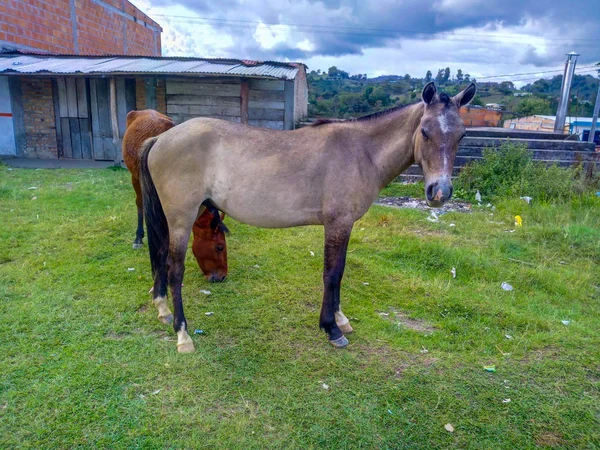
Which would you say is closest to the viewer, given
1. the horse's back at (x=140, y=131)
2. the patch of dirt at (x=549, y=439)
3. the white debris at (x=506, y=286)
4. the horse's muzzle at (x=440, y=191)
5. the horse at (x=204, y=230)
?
the patch of dirt at (x=549, y=439)

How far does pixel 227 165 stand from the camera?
10.2 ft

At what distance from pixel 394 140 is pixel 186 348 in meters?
2.33

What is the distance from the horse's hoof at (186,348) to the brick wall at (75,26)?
45.1 ft

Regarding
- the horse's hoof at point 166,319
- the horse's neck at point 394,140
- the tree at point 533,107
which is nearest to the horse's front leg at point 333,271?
the horse's neck at point 394,140

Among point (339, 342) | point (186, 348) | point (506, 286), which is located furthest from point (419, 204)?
point (186, 348)

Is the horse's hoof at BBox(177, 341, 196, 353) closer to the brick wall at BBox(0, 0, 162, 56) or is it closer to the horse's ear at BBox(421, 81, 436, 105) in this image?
the horse's ear at BBox(421, 81, 436, 105)

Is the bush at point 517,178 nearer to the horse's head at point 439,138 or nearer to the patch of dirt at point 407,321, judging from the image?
the patch of dirt at point 407,321

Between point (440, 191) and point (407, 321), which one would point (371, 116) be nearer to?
point (440, 191)

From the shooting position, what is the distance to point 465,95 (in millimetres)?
2895

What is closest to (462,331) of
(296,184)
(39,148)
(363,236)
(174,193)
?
(296,184)

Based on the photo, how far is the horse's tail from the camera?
334 cm

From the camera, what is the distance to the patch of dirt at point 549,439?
234 cm

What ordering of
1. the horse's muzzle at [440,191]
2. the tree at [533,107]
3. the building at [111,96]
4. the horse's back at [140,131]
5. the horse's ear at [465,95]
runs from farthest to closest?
the tree at [533,107] < the building at [111,96] < the horse's back at [140,131] < the horse's ear at [465,95] < the horse's muzzle at [440,191]

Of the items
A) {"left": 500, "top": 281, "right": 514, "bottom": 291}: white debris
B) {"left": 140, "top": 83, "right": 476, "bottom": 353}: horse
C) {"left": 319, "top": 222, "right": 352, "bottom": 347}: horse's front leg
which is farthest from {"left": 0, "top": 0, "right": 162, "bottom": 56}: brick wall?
{"left": 500, "top": 281, "right": 514, "bottom": 291}: white debris
